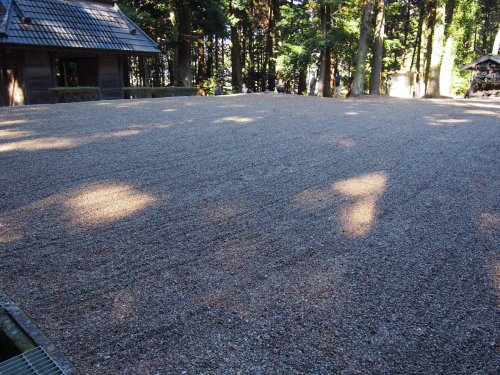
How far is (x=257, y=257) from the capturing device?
314 cm

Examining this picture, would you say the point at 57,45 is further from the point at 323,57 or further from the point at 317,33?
the point at 317,33

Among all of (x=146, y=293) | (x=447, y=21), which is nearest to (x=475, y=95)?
(x=447, y=21)

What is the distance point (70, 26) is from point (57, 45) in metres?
1.96

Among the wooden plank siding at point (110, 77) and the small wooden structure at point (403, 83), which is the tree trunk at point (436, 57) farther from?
the wooden plank siding at point (110, 77)

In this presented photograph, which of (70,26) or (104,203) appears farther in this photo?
(70,26)

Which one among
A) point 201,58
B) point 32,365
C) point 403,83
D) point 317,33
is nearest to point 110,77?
point 201,58

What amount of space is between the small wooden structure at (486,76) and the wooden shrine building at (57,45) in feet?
61.4

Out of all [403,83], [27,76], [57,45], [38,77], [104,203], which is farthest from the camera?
[403,83]

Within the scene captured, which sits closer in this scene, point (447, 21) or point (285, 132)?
point (285, 132)

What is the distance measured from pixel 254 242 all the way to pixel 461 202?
8.32ft

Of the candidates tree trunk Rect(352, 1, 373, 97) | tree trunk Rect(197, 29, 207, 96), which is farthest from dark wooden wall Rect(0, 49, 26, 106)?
tree trunk Rect(352, 1, 373, 97)

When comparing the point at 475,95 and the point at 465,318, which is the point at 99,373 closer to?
the point at 465,318

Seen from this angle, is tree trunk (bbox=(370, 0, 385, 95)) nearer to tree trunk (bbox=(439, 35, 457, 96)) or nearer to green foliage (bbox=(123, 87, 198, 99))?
tree trunk (bbox=(439, 35, 457, 96))

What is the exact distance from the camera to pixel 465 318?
243 centimetres
